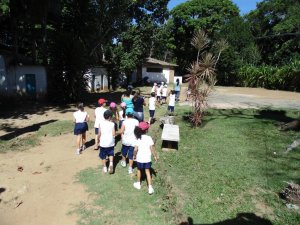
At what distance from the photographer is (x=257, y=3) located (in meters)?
49.2

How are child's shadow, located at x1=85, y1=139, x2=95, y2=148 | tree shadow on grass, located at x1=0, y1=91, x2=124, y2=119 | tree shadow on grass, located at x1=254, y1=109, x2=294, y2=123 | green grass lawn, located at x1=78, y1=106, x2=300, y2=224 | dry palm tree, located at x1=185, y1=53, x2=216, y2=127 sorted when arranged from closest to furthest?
green grass lawn, located at x1=78, y1=106, x2=300, y2=224 → child's shadow, located at x1=85, y1=139, x2=95, y2=148 → dry palm tree, located at x1=185, y1=53, x2=216, y2=127 → tree shadow on grass, located at x1=254, y1=109, x2=294, y2=123 → tree shadow on grass, located at x1=0, y1=91, x2=124, y2=119

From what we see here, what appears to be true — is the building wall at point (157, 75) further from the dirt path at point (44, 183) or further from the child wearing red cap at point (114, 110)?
the child wearing red cap at point (114, 110)

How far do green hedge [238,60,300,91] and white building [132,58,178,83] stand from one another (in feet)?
33.0

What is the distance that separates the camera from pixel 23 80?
64.3 feet

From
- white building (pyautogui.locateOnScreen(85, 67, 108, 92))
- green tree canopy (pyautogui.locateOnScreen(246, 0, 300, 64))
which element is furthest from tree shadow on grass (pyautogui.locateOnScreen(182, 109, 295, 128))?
green tree canopy (pyautogui.locateOnScreen(246, 0, 300, 64))

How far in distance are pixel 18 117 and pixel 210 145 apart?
31.9 ft

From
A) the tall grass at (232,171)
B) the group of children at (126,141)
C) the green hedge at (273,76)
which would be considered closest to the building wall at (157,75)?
the green hedge at (273,76)

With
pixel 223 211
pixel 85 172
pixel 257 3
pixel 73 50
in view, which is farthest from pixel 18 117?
pixel 257 3

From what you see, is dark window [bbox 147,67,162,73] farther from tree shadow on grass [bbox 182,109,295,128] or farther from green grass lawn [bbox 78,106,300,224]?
green grass lawn [bbox 78,106,300,224]

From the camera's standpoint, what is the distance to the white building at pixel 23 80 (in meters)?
18.4

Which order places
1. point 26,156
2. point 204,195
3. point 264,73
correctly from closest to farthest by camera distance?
point 204,195 → point 26,156 → point 264,73

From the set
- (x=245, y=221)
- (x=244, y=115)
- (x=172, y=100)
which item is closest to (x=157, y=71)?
(x=244, y=115)

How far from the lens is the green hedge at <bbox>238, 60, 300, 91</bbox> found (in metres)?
34.2

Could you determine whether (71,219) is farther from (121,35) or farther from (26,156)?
(121,35)
